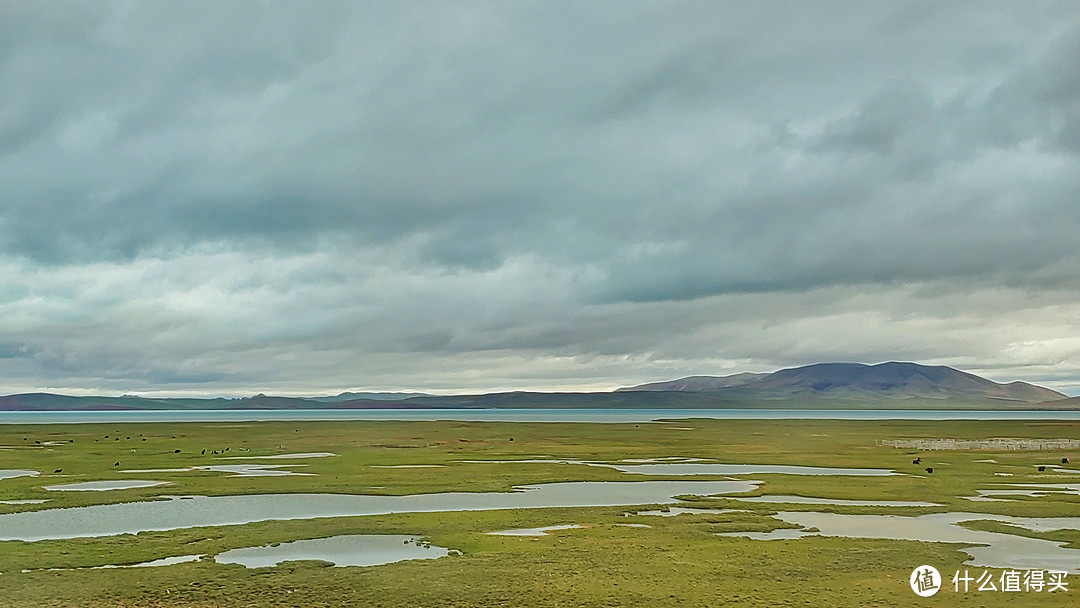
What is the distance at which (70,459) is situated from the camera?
80625mm

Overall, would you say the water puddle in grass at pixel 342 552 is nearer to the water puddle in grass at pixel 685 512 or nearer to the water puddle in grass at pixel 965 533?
the water puddle in grass at pixel 685 512

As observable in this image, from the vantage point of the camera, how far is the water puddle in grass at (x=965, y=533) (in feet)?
99.2

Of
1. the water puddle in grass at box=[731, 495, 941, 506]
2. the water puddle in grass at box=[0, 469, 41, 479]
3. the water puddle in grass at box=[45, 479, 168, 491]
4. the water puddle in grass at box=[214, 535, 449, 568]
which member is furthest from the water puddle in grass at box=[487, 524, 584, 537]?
the water puddle in grass at box=[0, 469, 41, 479]

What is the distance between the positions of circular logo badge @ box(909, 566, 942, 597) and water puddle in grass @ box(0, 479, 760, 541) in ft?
64.7

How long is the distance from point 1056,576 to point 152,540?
3389cm

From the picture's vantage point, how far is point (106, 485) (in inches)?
2249

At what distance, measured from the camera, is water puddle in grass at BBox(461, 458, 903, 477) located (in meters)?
65.3

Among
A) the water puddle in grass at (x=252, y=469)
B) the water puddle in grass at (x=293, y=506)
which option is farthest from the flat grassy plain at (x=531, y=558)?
the water puddle in grass at (x=252, y=469)

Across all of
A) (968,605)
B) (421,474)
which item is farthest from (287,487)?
(968,605)

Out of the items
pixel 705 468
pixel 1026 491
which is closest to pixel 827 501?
pixel 1026 491

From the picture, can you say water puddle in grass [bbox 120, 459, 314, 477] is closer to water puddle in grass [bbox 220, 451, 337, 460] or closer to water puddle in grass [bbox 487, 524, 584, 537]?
water puddle in grass [bbox 220, 451, 337, 460]

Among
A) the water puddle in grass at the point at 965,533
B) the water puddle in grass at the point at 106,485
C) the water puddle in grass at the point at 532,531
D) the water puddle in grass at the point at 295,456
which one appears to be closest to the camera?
the water puddle in grass at the point at 965,533

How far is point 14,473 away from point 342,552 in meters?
48.0

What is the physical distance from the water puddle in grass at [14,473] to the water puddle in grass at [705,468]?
116 feet
